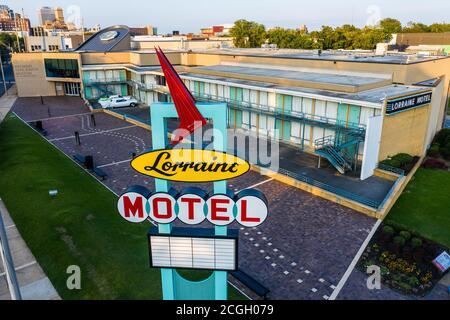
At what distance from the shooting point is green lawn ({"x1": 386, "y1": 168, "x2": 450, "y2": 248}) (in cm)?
2789

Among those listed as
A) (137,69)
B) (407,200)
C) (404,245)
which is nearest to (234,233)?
(404,245)

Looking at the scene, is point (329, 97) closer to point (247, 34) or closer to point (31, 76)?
point (31, 76)

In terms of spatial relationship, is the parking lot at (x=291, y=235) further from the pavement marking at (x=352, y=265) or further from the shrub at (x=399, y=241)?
the shrub at (x=399, y=241)

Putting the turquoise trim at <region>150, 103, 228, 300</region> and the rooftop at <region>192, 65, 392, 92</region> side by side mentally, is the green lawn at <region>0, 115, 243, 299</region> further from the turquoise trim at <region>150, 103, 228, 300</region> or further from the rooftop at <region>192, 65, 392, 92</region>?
the rooftop at <region>192, 65, 392, 92</region>

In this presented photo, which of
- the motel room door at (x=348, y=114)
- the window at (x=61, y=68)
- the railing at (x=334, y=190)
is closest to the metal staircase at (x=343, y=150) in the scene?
the motel room door at (x=348, y=114)

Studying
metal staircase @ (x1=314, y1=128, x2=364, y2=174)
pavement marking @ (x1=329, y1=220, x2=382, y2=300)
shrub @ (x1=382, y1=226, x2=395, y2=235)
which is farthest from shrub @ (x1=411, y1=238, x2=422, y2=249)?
metal staircase @ (x1=314, y1=128, x2=364, y2=174)

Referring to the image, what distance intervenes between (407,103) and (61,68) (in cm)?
6763

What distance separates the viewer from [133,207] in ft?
57.3

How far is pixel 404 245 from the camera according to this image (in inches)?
990

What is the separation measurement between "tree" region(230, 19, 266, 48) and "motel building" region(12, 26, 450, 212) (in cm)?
6302

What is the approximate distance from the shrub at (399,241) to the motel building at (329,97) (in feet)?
30.9

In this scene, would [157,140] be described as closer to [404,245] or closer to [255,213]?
[255,213]

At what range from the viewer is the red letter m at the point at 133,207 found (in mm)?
17312

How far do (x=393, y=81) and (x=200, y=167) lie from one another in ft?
116
